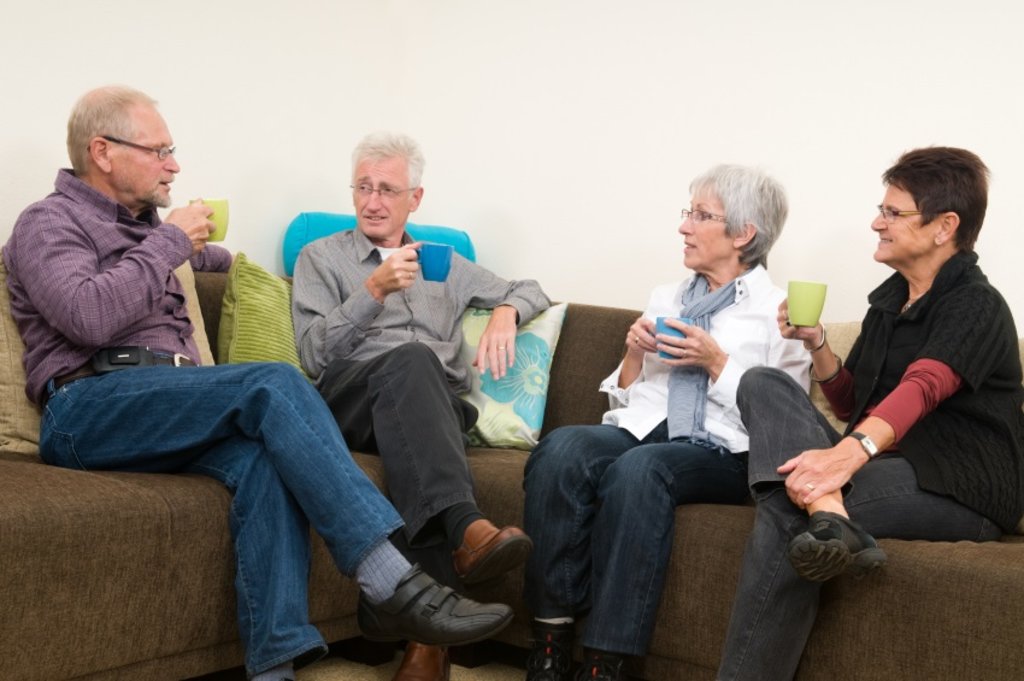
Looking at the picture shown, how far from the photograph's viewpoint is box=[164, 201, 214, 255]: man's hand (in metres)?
2.61

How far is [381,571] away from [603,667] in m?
0.50

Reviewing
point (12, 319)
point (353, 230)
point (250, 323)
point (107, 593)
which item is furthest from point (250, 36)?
point (107, 593)

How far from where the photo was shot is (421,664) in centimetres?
251

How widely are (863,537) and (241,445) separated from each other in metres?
1.16

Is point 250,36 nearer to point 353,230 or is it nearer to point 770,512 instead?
point 353,230

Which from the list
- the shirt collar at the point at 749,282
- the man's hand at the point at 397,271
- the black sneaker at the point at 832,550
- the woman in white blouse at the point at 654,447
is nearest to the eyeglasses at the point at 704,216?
the woman in white blouse at the point at 654,447

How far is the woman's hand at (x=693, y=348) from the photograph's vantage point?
2648 mm

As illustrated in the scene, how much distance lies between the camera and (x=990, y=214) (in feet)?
9.91

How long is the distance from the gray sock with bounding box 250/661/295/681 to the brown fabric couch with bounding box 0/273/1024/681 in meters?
0.16

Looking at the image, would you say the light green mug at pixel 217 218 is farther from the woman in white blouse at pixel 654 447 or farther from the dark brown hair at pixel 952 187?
the dark brown hair at pixel 952 187

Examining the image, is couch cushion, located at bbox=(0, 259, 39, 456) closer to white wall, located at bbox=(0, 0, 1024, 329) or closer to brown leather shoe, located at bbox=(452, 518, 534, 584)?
white wall, located at bbox=(0, 0, 1024, 329)

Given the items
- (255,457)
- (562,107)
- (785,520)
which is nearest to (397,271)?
(255,457)

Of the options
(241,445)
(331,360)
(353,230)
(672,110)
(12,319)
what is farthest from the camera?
(672,110)

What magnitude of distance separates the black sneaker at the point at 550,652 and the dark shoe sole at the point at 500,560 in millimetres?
269
